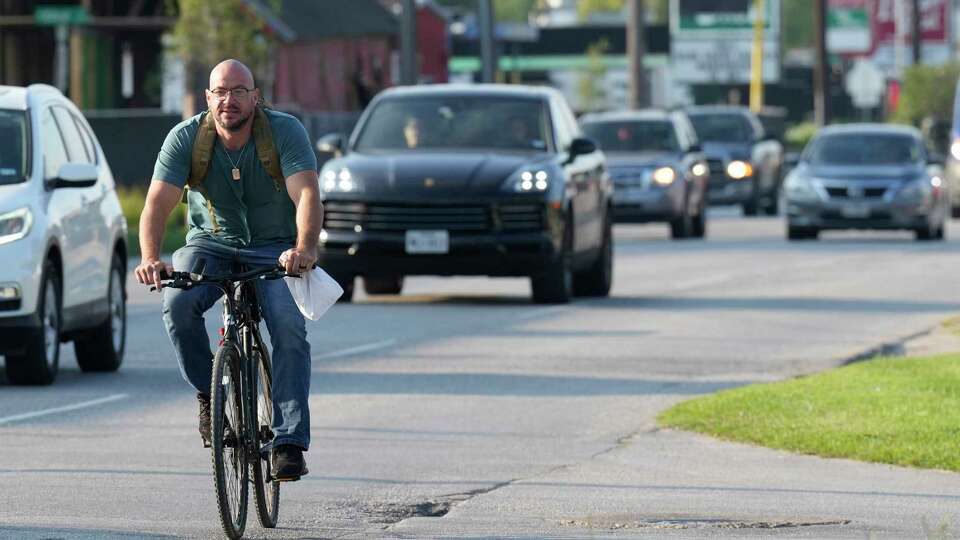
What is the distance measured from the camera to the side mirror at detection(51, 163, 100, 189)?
1456 cm

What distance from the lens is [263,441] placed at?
29.9 feet

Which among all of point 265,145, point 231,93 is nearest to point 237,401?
point 265,145

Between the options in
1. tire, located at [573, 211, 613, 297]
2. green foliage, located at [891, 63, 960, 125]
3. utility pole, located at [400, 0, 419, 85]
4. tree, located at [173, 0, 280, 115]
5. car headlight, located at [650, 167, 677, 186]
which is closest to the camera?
tire, located at [573, 211, 613, 297]

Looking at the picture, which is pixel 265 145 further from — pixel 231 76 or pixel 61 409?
pixel 61 409

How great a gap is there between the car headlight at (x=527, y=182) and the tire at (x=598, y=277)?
2.05 m

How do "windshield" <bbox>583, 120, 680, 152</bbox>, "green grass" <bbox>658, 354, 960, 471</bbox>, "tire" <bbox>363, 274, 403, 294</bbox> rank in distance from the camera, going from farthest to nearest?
"windshield" <bbox>583, 120, 680, 152</bbox> → "tire" <bbox>363, 274, 403, 294</bbox> → "green grass" <bbox>658, 354, 960, 471</bbox>

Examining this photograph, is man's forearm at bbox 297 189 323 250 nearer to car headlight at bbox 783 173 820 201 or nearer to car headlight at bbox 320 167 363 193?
car headlight at bbox 320 167 363 193

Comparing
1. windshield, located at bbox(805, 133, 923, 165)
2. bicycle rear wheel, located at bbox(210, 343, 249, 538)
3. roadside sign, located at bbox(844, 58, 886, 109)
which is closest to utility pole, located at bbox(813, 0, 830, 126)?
roadside sign, located at bbox(844, 58, 886, 109)

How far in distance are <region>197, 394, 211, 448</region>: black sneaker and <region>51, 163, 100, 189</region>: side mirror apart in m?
5.65

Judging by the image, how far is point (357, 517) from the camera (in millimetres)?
9586

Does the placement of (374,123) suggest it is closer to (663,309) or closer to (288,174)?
(663,309)

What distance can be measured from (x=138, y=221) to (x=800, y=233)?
874 cm

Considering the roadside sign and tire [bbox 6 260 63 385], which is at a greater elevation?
tire [bbox 6 260 63 385]

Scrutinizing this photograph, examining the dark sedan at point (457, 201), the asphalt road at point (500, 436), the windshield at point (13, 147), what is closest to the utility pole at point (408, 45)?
the asphalt road at point (500, 436)
